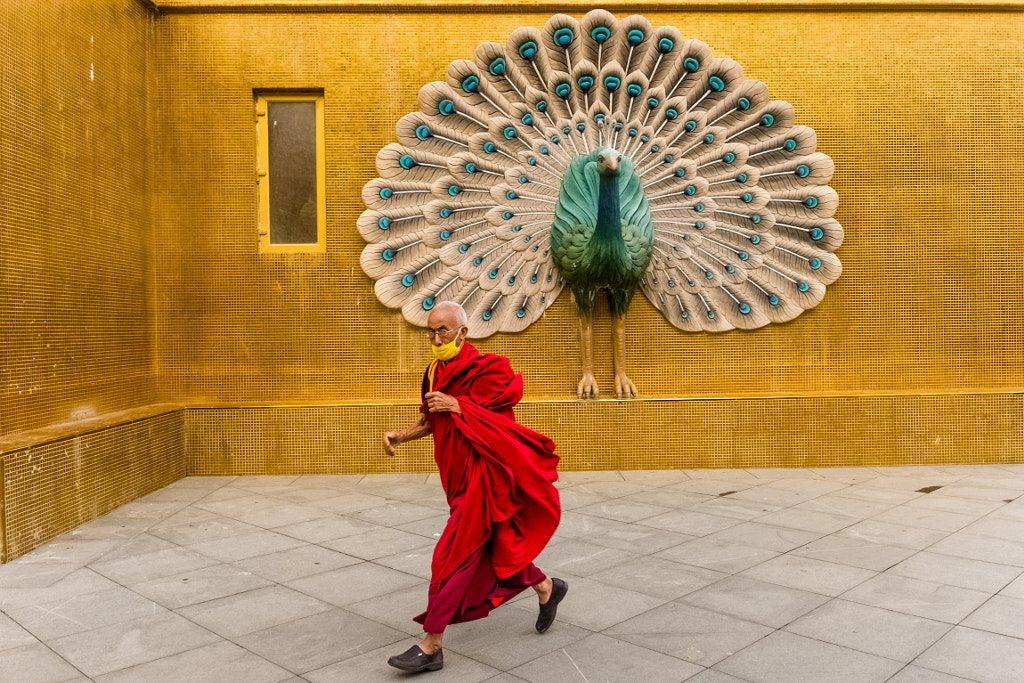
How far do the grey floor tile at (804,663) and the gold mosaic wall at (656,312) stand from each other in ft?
12.5

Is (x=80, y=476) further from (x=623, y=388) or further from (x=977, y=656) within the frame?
(x=977, y=656)

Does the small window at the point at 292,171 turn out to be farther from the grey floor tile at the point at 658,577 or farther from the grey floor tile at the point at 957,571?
the grey floor tile at the point at 957,571

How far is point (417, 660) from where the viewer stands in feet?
9.08

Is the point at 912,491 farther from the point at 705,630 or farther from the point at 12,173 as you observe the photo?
the point at 12,173

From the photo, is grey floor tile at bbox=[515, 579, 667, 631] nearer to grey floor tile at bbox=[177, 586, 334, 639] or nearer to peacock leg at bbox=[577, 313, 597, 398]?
grey floor tile at bbox=[177, 586, 334, 639]

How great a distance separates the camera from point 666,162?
6871 mm

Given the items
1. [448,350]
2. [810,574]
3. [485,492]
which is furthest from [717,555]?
[448,350]

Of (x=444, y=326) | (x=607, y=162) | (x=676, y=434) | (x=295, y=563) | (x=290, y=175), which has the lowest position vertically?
(x=295, y=563)

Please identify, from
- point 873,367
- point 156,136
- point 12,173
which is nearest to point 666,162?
point 873,367

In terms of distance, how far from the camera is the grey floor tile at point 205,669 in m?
2.73

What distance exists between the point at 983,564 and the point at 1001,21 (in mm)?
5640

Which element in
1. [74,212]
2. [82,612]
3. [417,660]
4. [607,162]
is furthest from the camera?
[607,162]

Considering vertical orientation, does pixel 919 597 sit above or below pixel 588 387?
below

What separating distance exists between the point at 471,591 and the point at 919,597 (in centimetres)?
219
